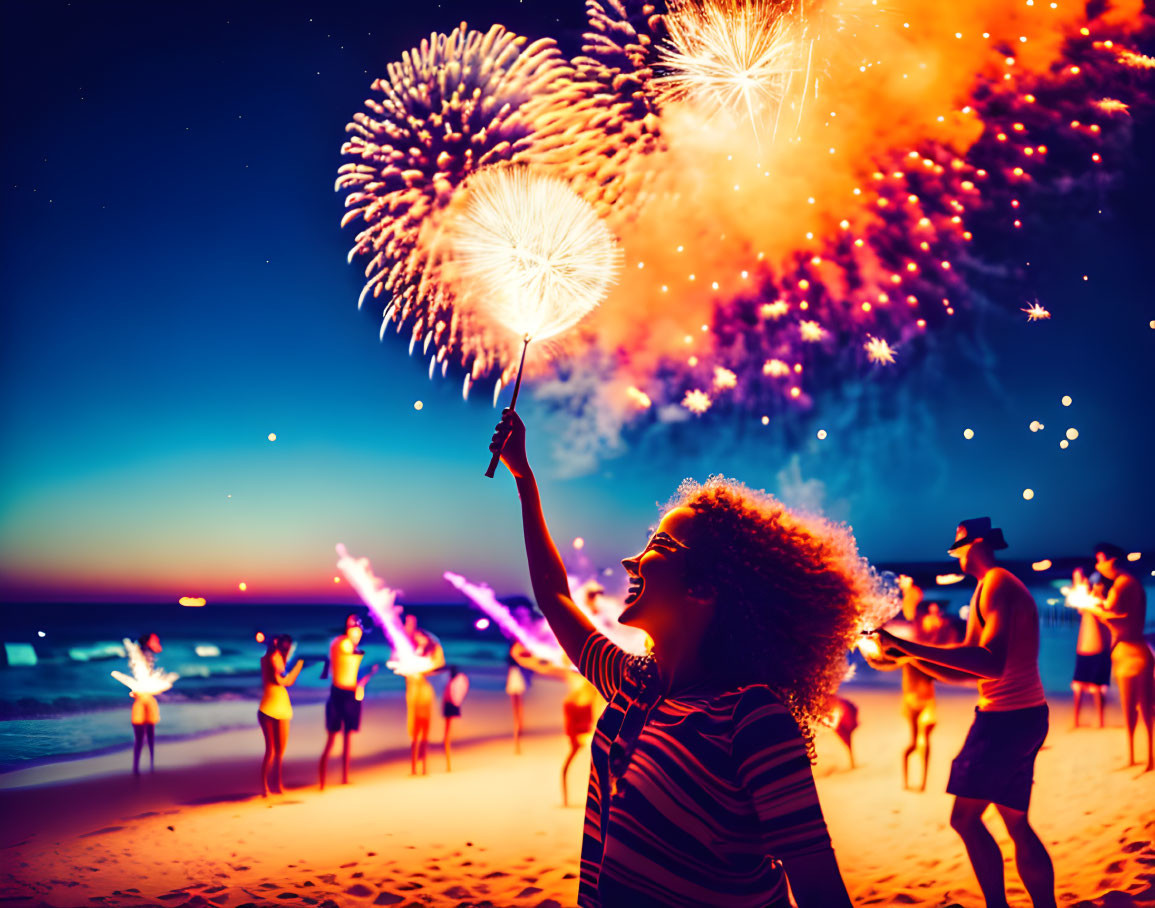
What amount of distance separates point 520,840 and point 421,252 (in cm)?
523

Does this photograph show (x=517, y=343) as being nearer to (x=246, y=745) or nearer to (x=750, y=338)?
(x=750, y=338)

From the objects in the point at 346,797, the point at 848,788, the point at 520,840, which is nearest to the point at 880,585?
the point at 520,840

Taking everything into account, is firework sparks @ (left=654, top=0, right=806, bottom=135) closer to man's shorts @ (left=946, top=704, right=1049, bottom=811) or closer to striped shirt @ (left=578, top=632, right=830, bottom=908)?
man's shorts @ (left=946, top=704, right=1049, bottom=811)

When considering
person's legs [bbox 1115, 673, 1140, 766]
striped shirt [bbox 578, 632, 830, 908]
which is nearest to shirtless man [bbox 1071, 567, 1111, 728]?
person's legs [bbox 1115, 673, 1140, 766]

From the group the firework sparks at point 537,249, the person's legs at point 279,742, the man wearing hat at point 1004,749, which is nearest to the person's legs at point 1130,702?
the man wearing hat at point 1004,749

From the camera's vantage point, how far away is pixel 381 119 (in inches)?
293

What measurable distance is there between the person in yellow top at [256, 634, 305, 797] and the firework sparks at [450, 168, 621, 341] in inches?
171

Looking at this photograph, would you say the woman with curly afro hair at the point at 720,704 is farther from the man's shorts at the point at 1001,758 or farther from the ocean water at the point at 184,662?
the ocean water at the point at 184,662

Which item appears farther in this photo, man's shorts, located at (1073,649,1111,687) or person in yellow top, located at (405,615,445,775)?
man's shorts, located at (1073,649,1111,687)

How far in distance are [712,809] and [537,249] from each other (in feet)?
14.6

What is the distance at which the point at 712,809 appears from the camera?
1453mm

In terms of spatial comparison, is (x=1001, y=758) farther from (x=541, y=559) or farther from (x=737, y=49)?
(x=737, y=49)

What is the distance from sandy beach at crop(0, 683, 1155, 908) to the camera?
5137mm

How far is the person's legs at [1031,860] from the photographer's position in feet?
11.9
